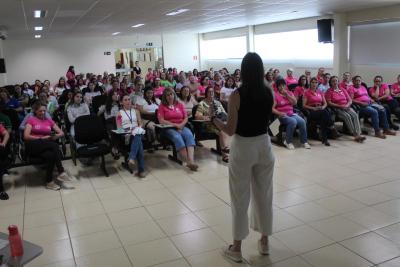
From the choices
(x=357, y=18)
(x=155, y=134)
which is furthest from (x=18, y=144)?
(x=357, y=18)

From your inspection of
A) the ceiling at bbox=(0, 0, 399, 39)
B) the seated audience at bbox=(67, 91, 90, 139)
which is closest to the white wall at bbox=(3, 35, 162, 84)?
the ceiling at bbox=(0, 0, 399, 39)

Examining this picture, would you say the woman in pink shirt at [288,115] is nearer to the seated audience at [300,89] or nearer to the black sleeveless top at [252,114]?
the seated audience at [300,89]

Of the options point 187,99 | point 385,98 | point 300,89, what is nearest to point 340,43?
point 385,98

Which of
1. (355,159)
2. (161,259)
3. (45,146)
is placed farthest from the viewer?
(355,159)

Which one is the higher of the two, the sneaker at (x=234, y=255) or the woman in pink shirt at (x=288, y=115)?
the woman in pink shirt at (x=288, y=115)

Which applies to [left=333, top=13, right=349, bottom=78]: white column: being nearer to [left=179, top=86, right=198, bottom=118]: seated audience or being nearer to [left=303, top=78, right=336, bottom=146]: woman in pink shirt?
[left=303, top=78, right=336, bottom=146]: woman in pink shirt

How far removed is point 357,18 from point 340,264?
370 inches

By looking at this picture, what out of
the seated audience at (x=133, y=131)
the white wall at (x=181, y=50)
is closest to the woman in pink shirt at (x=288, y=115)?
the seated audience at (x=133, y=131)

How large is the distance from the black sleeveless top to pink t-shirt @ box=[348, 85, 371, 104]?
5.30m

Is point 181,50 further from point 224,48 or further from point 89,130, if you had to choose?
point 89,130

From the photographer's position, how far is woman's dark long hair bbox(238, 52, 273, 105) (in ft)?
8.84

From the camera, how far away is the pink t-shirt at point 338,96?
23.5 ft

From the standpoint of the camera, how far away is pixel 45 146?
503 centimetres

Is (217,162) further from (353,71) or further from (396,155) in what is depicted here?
(353,71)
